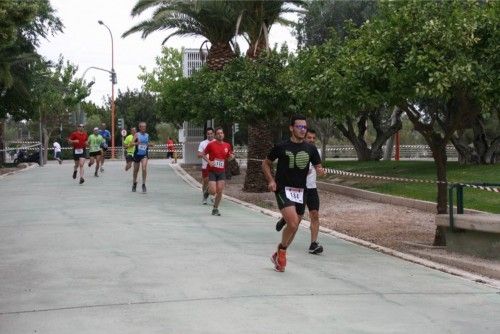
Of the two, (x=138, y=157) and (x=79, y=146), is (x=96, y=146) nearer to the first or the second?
(x=79, y=146)

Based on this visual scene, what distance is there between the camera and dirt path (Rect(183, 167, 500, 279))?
1021 centimetres

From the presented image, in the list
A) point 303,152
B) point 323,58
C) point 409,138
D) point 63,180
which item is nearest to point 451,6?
point 323,58

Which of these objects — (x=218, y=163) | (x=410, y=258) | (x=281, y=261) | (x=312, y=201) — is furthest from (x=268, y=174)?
(x=218, y=163)

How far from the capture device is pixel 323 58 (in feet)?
41.2

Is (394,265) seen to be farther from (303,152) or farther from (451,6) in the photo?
(451,6)

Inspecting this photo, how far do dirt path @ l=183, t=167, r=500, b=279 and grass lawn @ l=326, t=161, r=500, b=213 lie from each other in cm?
93

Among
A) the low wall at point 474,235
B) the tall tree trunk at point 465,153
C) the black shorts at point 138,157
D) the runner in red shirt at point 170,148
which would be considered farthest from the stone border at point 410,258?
the runner in red shirt at point 170,148

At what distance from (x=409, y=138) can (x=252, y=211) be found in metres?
57.4

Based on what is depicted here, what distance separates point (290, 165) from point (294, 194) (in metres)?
0.34

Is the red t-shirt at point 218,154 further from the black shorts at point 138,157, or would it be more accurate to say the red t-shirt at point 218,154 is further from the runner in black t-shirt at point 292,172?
the runner in black t-shirt at point 292,172

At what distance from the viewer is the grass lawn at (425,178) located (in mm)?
16984

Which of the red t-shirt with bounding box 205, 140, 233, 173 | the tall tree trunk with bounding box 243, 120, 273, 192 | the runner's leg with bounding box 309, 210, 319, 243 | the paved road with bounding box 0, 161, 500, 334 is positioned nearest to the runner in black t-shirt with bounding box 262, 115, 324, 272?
the paved road with bounding box 0, 161, 500, 334

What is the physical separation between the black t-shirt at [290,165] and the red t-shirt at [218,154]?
6.32 metres

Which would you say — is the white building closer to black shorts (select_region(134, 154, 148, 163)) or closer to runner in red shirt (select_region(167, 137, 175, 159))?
runner in red shirt (select_region(167, 137, 175, 159))
